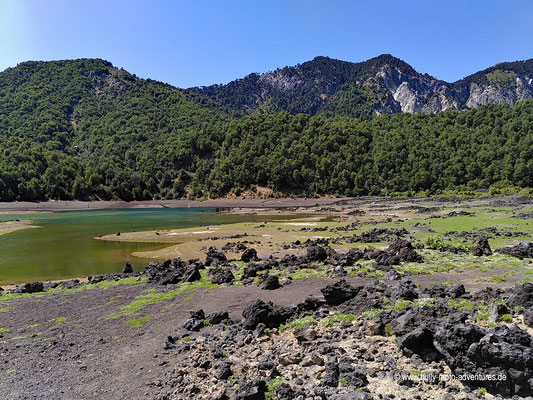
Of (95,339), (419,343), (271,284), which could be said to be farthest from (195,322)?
(419,343)

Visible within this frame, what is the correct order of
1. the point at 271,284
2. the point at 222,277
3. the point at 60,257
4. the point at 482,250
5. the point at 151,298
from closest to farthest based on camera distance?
the point at 271,284 < the point at 151,298 < the point at 222,277 < the point at 482,250 < the point at 60,257

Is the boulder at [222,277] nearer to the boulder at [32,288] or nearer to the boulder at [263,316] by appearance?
the boulder at [263,316]

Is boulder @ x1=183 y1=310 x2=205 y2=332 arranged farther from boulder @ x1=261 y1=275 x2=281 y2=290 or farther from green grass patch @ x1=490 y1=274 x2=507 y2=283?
green grass patch @ x1=490 y1=274 x2=507 y2=283

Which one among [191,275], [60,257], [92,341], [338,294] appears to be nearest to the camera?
[92,341]

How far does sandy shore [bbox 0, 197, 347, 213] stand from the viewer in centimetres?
11731

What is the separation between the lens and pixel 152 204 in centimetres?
14050

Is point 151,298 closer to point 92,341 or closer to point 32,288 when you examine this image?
point 92,341

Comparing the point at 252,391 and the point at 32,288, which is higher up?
the point at 252,391

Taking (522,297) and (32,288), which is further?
(32,288)

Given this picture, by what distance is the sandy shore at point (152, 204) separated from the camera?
11731 centimetres

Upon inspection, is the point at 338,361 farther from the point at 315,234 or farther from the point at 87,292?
the point at 315,234

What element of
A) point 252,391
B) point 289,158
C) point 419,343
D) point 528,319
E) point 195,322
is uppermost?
point 289,158

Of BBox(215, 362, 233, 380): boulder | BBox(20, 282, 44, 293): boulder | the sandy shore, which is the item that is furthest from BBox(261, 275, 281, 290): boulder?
the sandy shore

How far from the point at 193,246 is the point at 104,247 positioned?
10.9 metres
